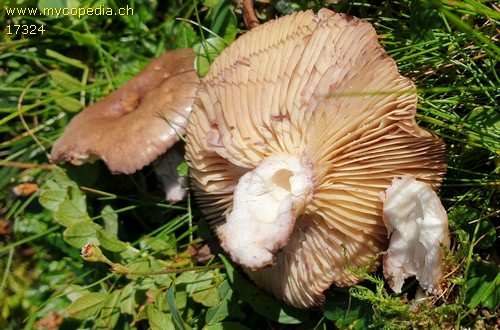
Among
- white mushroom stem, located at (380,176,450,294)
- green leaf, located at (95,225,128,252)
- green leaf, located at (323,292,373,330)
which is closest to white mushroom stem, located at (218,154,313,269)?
white mushroom stem, located at (380,176,450,294)

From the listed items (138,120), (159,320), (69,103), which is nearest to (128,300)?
(159,320)

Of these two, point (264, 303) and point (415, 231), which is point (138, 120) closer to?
point (264, 303)

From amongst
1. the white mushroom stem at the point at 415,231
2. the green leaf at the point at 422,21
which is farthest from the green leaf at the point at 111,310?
the green leaf at the point at 422,21

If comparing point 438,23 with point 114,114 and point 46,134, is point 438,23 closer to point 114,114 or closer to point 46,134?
point 114,114

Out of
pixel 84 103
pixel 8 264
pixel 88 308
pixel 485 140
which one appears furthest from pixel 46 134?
pixel 485 140

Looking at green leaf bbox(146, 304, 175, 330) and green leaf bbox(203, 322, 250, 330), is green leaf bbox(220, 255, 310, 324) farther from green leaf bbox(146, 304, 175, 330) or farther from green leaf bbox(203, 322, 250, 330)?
green leaf bbox(146, 304, 175, 330)

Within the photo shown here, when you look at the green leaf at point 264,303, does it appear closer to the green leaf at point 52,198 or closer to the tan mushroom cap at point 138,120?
the tan mushroom cap at point 138,120
